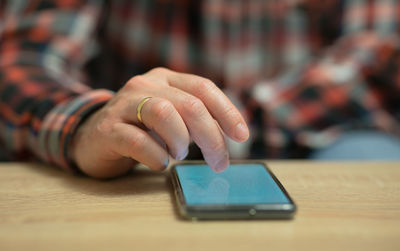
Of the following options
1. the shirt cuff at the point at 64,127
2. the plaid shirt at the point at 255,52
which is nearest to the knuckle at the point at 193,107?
the shirt cuff at the point at 64,127

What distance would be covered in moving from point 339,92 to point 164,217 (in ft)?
1.99

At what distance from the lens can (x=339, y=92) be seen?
89cm

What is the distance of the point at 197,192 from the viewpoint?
40 centimetres

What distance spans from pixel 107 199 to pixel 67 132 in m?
0.15

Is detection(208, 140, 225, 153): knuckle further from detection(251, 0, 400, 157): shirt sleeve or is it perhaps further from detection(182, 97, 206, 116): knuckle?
detection(251, 0, 400, 157): shirt sleeve

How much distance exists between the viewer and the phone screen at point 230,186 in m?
0.38

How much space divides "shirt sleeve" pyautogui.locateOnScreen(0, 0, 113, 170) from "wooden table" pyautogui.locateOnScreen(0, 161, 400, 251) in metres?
0.08

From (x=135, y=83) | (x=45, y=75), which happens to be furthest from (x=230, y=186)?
(x=45, y=75)

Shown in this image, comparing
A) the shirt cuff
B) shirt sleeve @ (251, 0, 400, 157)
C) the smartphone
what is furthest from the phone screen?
shirt sleeve @ (251, 0, 400, 157)

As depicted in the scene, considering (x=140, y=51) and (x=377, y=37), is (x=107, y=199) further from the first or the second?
(x=377, y=37)

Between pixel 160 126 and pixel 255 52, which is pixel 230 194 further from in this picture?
pixel 255 52

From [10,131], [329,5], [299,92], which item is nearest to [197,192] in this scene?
[10,131]

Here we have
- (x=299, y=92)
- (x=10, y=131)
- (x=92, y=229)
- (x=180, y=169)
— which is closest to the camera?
(x=92, y=229)

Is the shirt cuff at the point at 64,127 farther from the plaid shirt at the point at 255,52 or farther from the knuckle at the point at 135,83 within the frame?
the plaid shirt at the point at 255,52
